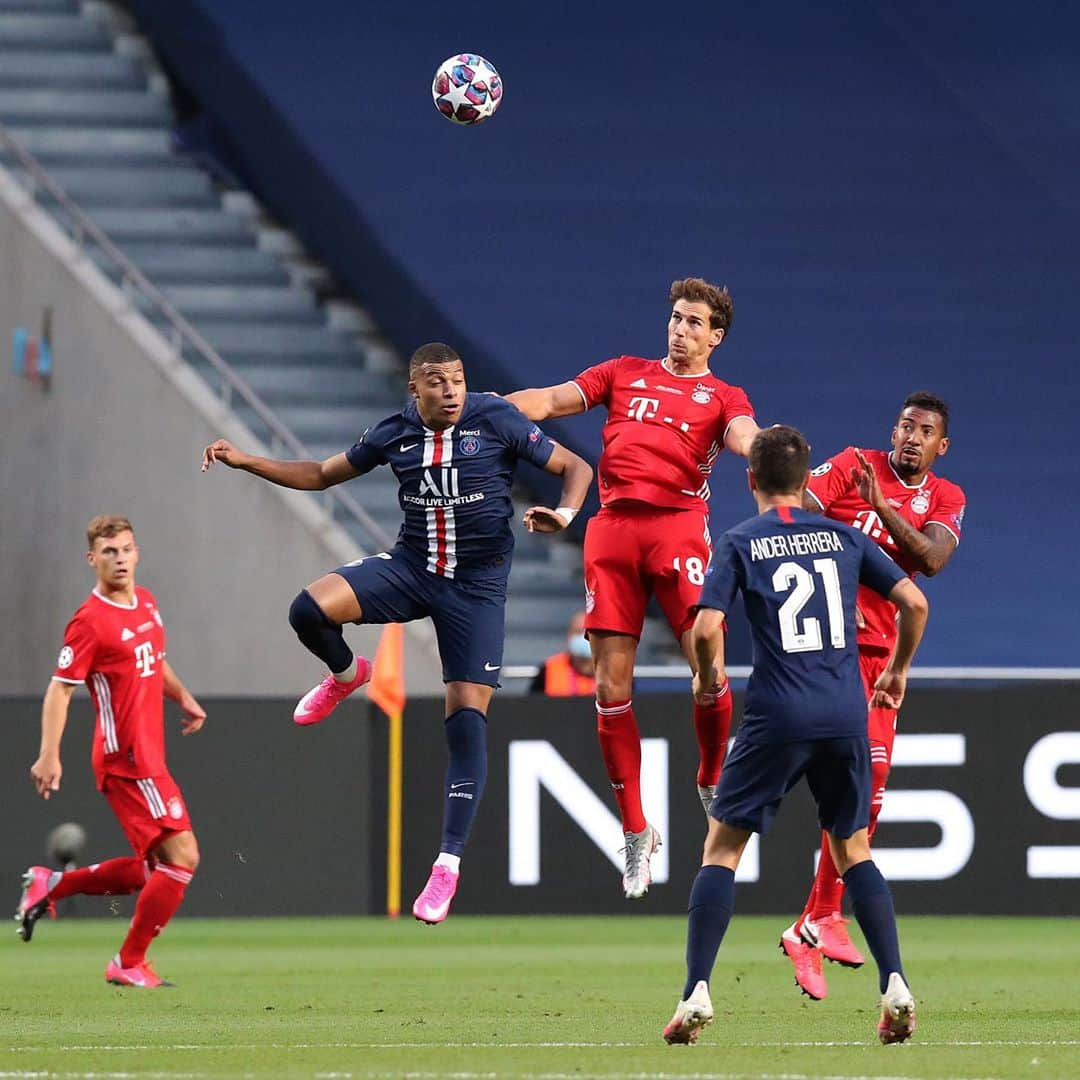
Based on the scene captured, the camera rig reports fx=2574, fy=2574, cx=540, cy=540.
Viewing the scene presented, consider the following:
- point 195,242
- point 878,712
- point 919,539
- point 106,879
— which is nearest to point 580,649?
point 106,879

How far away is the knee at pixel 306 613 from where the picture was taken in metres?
9.42

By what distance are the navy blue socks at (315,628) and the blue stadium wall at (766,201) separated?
8.23 meters

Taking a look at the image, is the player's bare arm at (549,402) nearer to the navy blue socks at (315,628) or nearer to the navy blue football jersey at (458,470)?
the navy blue football jersey at (458,470)

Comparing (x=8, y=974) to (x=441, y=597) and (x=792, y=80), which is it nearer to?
(x=441, y=597)

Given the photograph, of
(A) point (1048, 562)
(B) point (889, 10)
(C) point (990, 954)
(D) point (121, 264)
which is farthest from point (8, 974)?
(B) point (889, 10)

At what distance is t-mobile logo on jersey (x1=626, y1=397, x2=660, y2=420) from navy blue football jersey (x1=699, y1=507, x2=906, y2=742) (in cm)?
189

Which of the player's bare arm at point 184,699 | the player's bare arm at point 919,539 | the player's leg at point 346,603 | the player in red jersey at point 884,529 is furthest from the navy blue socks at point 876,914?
the player's bare arm at point 184,699

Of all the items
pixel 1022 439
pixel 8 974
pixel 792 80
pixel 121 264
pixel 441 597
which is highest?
pixel 792 80

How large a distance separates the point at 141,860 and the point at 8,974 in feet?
2.80

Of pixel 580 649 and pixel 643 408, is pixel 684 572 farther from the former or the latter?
pixel 580 649

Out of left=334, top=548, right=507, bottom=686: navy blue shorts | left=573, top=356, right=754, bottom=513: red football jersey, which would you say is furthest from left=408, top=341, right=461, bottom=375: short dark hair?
left=334, top=548, right=507, bottom=686: navy blue shorts

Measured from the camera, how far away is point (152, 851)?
1092 cm

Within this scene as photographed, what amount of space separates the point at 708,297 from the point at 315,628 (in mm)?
1911

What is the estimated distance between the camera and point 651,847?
31.7 feet
